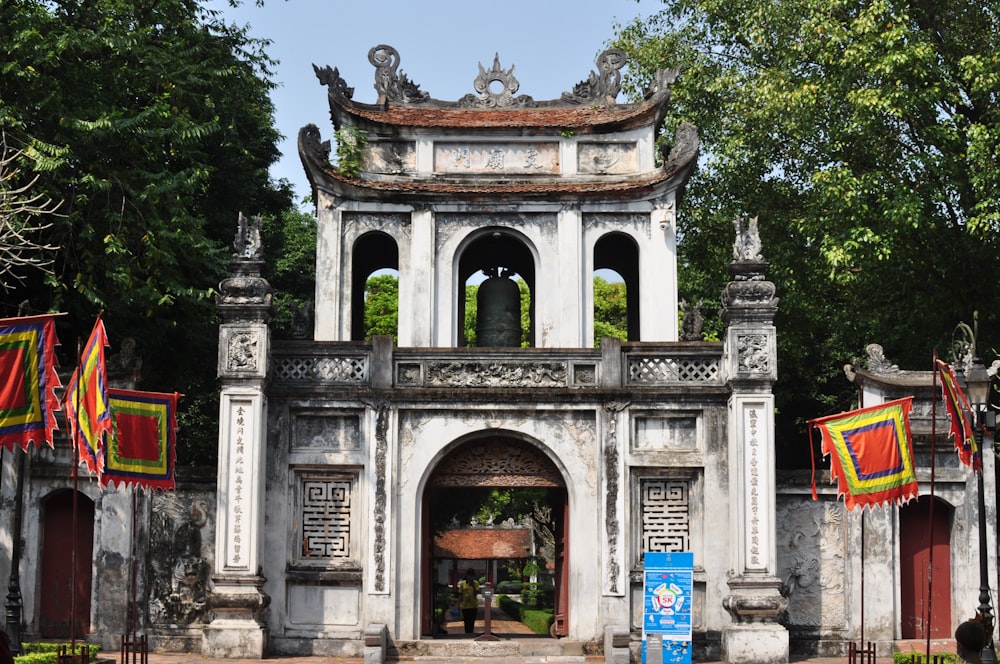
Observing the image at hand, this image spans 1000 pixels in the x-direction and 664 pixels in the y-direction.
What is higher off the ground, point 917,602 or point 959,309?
point 959,309

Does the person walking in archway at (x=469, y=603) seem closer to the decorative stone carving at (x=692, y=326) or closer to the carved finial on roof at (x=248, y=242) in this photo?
the decorative stone carving at (x=692, y=326)

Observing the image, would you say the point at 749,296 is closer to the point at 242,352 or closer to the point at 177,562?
the point at 242,352

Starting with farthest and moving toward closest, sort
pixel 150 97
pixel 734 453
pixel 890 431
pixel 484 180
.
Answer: pixel 150 97
pixel 484 180
pixel 734 453
pixel 890 431

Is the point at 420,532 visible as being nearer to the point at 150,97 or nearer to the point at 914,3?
the point at 150,97

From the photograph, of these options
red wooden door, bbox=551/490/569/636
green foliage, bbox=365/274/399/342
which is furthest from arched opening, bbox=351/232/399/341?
green foliage, bbox=365/274/399/342

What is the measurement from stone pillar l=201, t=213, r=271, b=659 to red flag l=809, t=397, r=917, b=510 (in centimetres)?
878

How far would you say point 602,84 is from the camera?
77.5ft

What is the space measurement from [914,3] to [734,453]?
11.8 m

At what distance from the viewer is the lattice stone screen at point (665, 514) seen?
19859mm

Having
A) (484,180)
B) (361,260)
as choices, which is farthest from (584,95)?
(361,260)

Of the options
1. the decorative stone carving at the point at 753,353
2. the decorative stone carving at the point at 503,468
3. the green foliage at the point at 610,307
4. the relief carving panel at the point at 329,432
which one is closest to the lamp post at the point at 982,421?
the decorative stone carving at the point at 753,353

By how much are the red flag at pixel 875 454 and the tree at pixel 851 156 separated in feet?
24.9

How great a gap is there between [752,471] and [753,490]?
293 mm

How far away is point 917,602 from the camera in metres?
20.2
